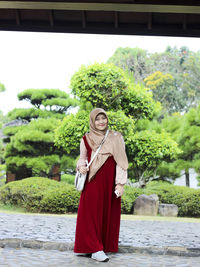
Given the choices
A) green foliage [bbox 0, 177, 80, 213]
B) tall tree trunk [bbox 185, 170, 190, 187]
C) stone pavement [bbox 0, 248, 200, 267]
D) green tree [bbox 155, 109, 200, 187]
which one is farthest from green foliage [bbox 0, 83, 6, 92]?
stone pavement [bbox 0, 248, 200, 267]

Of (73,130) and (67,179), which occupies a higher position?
(73,130)

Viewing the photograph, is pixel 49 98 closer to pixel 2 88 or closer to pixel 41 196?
pixel 2 88

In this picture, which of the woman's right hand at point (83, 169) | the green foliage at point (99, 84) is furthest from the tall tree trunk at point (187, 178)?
the woman's right hand at point (83, 169)

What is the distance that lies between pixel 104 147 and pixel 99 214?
2.02 ft

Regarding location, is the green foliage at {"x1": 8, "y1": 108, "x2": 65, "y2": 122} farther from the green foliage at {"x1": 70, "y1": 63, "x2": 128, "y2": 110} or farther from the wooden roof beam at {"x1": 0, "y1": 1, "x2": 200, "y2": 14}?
the wooden roof beam at {"x1": 0, "y1": 1, "x2": 200, "y2": 14}

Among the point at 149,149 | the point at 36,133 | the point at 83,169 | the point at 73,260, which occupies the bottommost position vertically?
the point at 73,260

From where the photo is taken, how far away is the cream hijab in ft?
11.8

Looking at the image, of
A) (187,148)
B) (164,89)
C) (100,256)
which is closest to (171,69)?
(164,89)

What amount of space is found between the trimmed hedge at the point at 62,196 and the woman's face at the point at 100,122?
18.3 ft

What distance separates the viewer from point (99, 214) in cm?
356

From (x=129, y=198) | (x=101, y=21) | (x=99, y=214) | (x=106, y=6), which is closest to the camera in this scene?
(x=106, y=6)

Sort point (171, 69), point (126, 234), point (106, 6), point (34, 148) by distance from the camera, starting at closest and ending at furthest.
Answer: point (106, 6) < point (126, 234) < point (34, 148) < point (171, 69)

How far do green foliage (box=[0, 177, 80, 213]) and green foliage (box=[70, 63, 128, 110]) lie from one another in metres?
2.24

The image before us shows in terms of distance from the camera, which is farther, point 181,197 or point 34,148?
point 34,148
